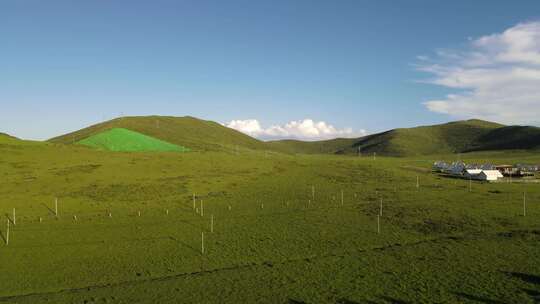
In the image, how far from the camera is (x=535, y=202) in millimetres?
56750

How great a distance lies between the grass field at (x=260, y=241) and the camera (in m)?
26.8

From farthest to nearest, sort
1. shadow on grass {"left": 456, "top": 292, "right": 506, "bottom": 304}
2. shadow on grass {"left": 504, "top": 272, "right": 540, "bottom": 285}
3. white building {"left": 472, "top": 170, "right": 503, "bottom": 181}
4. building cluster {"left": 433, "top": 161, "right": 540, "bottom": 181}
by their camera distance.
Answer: building cluster {"left": 433, "top": 161, "right": 540, "bottom": 181} → white building {"left": 472, "top": 170, "right": 503, "bottom": 181} → shadow on grass {"left": 504, "top": 272, "right": 540, "bottom": 285} → shadow on grass {"left": 456, "top": 292, "right": 506, "bottom": 304}

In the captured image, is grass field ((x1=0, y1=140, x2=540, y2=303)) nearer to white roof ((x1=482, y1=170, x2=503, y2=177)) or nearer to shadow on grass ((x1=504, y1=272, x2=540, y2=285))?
shadow on grass ((x1=504, y1=272, x2=540, y2=285))

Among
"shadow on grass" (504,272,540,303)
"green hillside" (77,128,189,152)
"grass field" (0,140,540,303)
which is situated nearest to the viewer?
"shadow on grass" (504,272,540,303)

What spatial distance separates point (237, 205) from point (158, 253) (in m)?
22.0

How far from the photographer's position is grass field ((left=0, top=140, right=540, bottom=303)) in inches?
1056

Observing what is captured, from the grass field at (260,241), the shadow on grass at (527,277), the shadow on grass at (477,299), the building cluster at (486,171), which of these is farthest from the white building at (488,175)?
the shadow on grass at (477,299)

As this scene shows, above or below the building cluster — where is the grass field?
below

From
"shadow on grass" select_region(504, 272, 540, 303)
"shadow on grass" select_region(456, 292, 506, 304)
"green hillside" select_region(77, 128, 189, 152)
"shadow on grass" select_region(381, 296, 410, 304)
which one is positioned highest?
"green hillside" select_region(77, 128, 189, 152)

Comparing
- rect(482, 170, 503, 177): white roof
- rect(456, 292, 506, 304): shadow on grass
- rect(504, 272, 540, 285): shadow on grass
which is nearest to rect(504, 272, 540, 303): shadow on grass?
rect(504, 272, 540, 285): shadow on grass

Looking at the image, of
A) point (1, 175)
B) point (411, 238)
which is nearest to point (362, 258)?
point (411, 238)

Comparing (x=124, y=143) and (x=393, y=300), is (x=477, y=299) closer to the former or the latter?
(x=393, y=300)

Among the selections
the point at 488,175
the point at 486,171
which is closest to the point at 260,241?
the point at 488,175

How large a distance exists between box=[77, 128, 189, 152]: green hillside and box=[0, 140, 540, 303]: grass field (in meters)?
39.9
